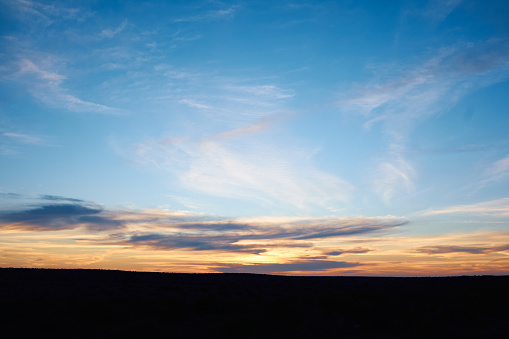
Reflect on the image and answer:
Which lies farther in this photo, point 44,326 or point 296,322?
point 296,322

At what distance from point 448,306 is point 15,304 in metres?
27.8

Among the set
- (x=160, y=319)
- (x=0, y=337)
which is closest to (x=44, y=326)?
(x=0, y=337)

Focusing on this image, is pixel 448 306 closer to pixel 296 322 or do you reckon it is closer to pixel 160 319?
pixel 296 322

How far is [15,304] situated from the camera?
2369cm

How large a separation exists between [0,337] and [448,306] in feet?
83.1

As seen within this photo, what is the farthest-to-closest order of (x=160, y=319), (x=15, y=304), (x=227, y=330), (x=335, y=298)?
1. (x=335, y=298)
2. (x=15, y=304)
3. (x=160, y=319)
4. (x=227, y=330)

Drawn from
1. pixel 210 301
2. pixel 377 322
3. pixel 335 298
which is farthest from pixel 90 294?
pixel 377 322

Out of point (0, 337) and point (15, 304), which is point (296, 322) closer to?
point (0, 337)

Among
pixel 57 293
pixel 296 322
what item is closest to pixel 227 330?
pixel 296 322

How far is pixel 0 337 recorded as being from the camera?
52.5 feet

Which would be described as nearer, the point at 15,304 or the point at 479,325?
the point at 479,325

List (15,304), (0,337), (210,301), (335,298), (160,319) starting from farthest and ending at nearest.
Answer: (335,298) → (210,301) → (15,304) → (160,319) → (0,337)

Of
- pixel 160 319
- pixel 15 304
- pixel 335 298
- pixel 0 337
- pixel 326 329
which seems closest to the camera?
pixel 0 337

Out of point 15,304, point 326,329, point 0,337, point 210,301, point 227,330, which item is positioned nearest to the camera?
point 0,337
